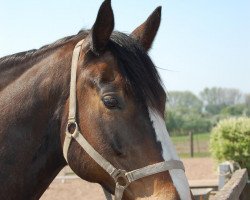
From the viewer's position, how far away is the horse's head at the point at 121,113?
212 cm

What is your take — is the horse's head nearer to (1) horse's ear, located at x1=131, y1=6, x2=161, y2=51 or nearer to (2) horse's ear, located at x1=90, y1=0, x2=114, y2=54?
(2) horse's ear, located at x1=90, y1=0, x2=114, y2=54

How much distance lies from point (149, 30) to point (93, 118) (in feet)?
2.42

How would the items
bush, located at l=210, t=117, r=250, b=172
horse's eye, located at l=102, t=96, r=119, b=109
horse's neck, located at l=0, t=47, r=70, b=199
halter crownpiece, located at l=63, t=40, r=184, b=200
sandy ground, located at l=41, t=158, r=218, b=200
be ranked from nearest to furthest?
halter crownpiece, located at l=63, t=40, r=184, b=200, horse's eye, located at l=102, t=96, r=119, b=109, horse's neck, located at l=0, t=47, r=70, b=199, bush, located at l=210, t=117, r=250, b=172, sandy ground, located at l=41, t=158, r=218, b=200

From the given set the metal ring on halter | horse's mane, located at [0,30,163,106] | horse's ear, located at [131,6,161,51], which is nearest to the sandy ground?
horse's ear, located at [131,6,161,51]

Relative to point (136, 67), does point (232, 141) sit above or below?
below

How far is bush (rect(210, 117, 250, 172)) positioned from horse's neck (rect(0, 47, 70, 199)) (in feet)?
21.2

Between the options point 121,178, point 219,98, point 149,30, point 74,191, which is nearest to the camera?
point 121,178

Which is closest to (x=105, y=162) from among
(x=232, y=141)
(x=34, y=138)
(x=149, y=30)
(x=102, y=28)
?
(x=34, y=138)

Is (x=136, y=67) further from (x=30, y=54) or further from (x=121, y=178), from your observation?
(x=30, y=54)

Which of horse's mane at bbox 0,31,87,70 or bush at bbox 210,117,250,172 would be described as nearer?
horse's mane at bbox 0,31,87,70

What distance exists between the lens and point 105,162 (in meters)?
2.21

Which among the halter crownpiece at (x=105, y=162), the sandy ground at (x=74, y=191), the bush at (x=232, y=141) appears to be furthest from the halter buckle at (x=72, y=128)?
the sandy ground at (x=74, y=191)

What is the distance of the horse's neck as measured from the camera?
2479 millimetres

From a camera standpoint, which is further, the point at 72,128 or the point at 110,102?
the point at 72,128
